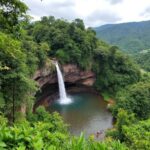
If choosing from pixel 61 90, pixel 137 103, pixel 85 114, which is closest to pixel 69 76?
pixel 61 90

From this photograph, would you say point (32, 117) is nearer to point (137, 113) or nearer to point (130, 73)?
point (137, 113)

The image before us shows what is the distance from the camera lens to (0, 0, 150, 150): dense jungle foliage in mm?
4961

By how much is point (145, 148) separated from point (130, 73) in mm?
24506

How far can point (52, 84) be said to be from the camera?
114ft

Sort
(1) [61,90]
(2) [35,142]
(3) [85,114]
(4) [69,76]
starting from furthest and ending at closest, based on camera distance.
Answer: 1. (4) [69,76]
2. (1) [61,90]
3. (3) [85,114]
4. (2) [35,142]

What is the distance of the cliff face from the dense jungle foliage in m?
0.79

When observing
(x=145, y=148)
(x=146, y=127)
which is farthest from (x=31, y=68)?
(x=145, y=148)

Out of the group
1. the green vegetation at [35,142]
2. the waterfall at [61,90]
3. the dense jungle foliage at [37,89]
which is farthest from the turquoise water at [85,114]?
the green vegetation at [35,142]

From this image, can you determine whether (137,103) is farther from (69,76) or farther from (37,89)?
(69,76)

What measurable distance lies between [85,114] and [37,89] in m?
8.35

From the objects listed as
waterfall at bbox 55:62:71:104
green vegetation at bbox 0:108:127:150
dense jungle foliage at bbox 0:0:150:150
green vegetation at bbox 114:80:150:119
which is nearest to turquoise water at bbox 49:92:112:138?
waterfall at bbox 55:62:71:104

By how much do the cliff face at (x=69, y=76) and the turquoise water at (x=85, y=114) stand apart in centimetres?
249

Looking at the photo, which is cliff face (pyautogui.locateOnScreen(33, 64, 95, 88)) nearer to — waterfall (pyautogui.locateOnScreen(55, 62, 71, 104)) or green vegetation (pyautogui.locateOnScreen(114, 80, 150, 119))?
waterfall (pyautogui.locateOnScreen(55, 62, 71, 104))

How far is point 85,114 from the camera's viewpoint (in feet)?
92.2
